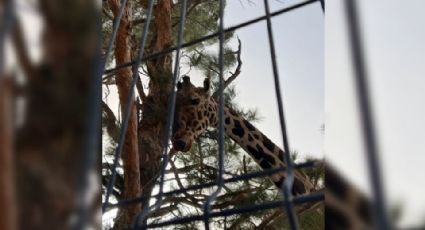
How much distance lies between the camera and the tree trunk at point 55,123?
0.49ft

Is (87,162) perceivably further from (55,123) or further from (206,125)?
(206,125)

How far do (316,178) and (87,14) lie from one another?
2.20 metres

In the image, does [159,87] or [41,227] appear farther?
[159,87]

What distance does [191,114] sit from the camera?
2094 mm

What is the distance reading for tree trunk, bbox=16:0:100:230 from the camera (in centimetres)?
15

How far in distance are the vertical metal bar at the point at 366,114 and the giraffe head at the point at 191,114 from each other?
187cm

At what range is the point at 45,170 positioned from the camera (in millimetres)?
156

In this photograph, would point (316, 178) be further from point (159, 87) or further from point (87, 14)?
point (87, 14)

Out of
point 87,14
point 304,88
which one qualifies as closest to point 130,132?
point 304,88

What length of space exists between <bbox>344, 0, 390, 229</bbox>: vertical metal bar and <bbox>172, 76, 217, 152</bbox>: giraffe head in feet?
6.14

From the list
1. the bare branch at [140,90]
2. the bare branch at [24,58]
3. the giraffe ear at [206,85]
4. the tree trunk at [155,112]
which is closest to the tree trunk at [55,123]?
the bare branch at [24,58]

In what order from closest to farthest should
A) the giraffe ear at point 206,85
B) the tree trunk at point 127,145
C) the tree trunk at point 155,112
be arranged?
the tree trunk at point 127,145 → the giraffe ear at point 206,85 → the tree trunk at point 155,112

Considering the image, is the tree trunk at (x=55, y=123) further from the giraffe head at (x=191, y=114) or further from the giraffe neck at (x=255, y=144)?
the giraffe head at (x=191, y=114)

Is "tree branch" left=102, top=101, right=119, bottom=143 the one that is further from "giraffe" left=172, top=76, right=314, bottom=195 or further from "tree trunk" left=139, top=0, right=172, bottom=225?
"giraffe" left=172, top=76, right=314, bottom=195
